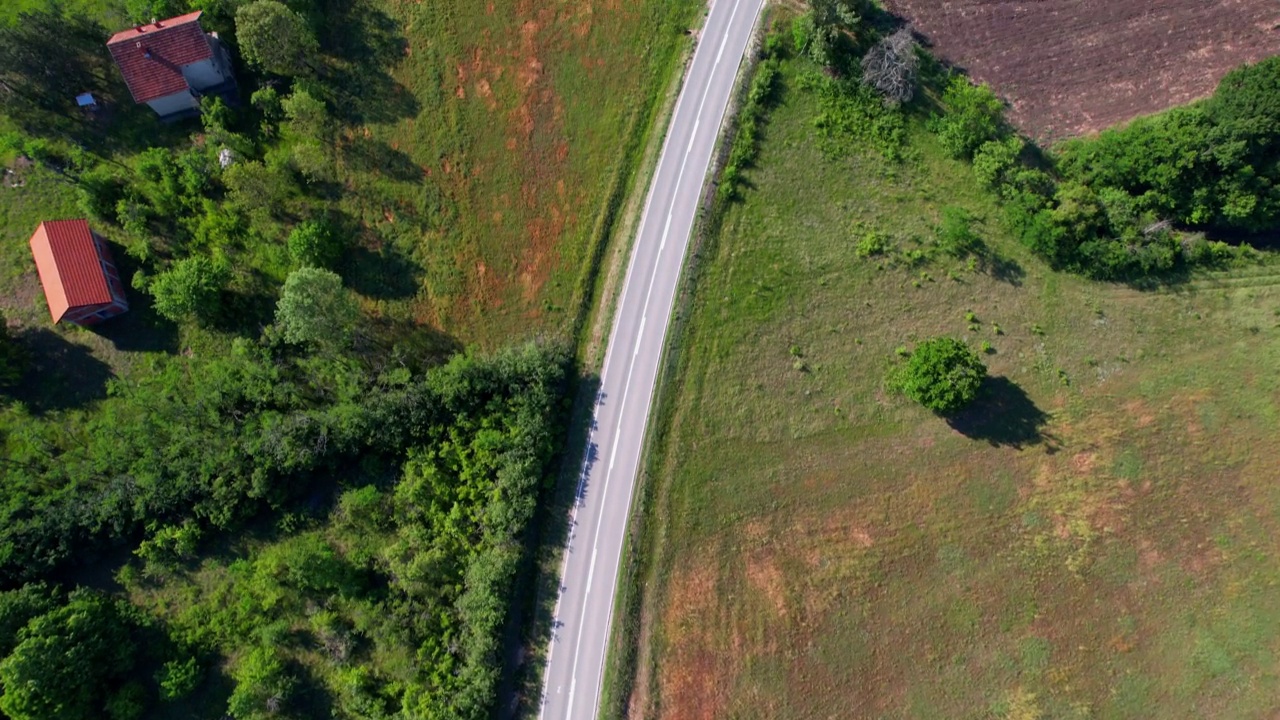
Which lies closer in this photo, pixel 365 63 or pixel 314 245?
pixel 314 245

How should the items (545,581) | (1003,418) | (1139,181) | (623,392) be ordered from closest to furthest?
(545,581) < (1003,418) < (1139,181) < (623,392)

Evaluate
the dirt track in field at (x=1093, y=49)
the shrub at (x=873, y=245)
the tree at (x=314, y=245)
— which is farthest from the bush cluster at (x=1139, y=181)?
the tree at (x=314, y=245)

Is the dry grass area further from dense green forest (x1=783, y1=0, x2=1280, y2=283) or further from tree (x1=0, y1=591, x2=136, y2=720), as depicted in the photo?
tree (x1=0, y1=591, x2=136, y2=720)

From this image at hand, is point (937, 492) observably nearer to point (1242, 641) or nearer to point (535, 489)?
point (1242, 641)

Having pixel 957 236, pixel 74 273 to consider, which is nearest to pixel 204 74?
pixel 74 273

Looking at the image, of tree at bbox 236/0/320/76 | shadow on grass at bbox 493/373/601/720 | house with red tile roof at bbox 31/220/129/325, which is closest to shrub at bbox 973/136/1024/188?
shadow on grass at bbox 493/373/601/720

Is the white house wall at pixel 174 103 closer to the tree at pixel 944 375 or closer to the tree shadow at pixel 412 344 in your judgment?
the tree shadow at pixel 412 344

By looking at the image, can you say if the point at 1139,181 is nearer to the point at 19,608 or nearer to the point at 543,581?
the point at 543,581
